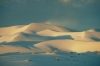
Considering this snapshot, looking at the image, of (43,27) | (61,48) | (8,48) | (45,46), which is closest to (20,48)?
(8,48)

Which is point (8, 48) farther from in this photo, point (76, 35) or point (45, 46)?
point (76, 35)

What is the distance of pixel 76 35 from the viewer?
259ft

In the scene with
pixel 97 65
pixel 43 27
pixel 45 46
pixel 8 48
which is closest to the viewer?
pixel 97 65

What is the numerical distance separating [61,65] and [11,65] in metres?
5.35

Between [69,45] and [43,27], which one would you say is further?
[43,27]

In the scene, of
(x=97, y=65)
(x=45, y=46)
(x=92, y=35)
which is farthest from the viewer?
(x=92, y=35)

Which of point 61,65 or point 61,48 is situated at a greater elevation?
point 61,48

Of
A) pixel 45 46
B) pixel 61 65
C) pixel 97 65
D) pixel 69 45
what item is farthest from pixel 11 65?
pixel 69 45

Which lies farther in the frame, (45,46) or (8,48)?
(45,46)

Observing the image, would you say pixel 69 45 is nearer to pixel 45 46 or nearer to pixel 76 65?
pixel 45 46

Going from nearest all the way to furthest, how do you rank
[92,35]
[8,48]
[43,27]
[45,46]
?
[8,48]
[45,46]
[92,35]
[43,27]

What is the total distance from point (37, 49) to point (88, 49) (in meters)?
11.9

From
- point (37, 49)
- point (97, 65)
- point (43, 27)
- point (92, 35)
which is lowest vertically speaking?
point (97, 65)

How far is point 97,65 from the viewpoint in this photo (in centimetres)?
2597
